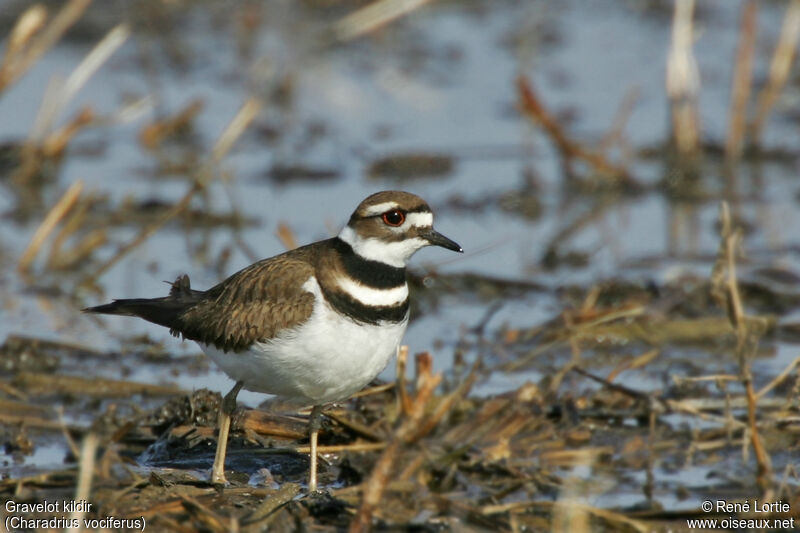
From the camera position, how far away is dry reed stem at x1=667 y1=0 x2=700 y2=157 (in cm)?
963

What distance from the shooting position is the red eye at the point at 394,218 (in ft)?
17.8

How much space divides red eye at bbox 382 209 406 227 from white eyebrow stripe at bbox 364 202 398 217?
28 millimetres

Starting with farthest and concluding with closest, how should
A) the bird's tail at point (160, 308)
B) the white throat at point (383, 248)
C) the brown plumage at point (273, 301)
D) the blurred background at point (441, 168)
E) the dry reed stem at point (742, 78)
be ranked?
the dry reed stem at point (742, 78) < the blurred background at point (441, 168) < the bird's tail at point (160, 308) < the white throat at point (383, 248) < the brown plumage at point (273, 301)

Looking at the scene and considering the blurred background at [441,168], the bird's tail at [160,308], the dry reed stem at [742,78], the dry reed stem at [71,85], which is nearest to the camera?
the bird's tail at [160,308]

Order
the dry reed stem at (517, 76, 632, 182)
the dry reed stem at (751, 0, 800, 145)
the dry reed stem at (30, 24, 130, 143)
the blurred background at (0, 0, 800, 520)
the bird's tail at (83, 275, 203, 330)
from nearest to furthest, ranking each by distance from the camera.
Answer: the bird's tail at (83, 275, 203, 330)
the blurred background at (0, 0, 800, 520)
the dry reed stem at (30, 24, 130, 143)
the dry reed stem at (517, 76, 632, 182)
the dry reed stem at (751, 0, 800, 145)

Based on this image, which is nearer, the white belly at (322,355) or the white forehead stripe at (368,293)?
the white belly at (322,355)

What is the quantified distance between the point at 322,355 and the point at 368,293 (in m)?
0.33

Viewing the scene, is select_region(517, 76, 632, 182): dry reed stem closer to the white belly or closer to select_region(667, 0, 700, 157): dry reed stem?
select_region(667, 0, 700, 157): dry reed stem

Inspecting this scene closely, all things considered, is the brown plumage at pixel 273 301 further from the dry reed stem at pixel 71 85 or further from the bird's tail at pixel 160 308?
the dry reed stem at pixel 71 85

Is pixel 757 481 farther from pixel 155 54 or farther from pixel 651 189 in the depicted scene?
pixel 155 54

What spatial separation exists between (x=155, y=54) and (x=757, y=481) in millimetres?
9359

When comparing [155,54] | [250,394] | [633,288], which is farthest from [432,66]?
[250,394]

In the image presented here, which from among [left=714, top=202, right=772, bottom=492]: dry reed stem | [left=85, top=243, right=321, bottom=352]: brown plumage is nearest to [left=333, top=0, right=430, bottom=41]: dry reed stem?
[left=85, top=243, right=321, bottom=352]: brown plumage

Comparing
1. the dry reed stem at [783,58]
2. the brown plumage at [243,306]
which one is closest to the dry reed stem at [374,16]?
the dry reed stem at [783,58]
